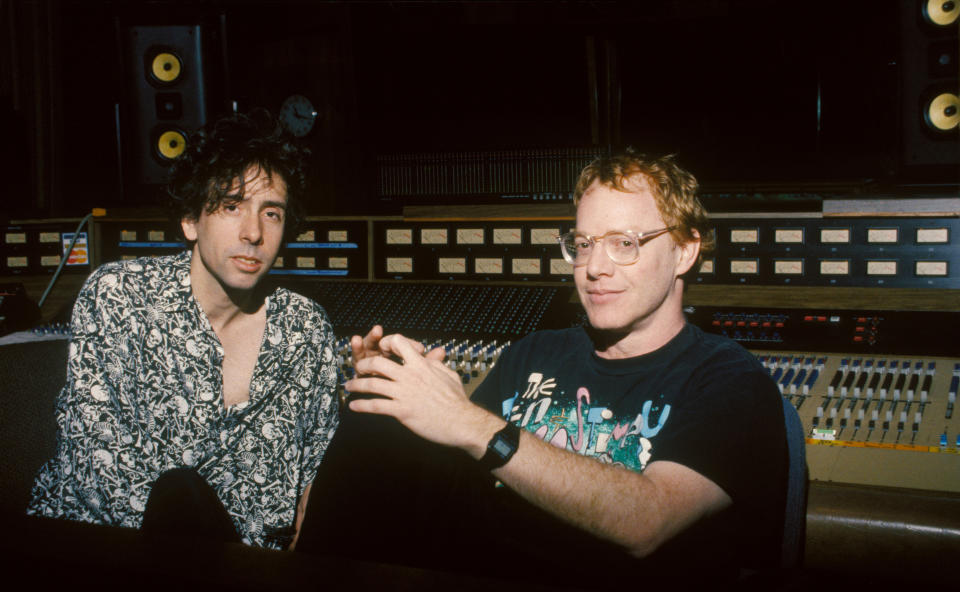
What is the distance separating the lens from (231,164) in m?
1.64

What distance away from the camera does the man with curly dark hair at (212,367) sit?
1419 mm

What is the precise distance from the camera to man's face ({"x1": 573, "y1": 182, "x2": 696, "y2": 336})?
1230mm

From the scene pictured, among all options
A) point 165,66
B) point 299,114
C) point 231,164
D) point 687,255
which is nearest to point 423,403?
point 687,255

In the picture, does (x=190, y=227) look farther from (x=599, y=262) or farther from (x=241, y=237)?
(x=599, y=262)

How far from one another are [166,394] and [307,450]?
0.34m

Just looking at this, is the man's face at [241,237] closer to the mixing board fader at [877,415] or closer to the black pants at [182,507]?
the black pants at [182,507]

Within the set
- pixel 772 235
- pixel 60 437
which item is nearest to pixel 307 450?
pixel 60 437

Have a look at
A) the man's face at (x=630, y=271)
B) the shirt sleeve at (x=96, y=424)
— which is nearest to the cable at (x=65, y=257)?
the shirt sleeve at (x=96, y=424)

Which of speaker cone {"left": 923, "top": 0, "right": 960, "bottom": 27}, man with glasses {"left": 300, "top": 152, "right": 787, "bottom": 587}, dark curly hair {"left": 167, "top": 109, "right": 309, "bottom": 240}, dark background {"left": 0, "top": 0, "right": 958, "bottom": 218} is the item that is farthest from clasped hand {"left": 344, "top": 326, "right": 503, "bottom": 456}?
speaker cone {"left": 923, "top": 0, "right": 960, "bottom": 27}

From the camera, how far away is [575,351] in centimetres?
137

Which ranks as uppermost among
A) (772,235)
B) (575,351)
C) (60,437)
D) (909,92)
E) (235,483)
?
(909,92)

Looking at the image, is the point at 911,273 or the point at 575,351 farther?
the point at 911,273

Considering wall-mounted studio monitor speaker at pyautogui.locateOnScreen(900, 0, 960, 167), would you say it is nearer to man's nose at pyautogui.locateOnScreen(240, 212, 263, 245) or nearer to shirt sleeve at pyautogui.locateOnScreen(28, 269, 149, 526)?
man's nose at pyautogui.locateOnScreen(240, 212, 263, 245)

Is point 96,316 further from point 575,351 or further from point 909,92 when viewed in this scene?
point 909,92
